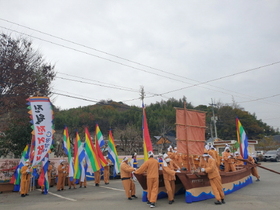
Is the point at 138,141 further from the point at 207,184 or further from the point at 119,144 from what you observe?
the point at 207,184

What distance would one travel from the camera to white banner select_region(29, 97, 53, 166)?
449 inches

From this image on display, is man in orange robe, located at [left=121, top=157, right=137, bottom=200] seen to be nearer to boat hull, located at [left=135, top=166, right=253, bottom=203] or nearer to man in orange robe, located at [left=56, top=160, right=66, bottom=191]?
boat hull, located at [left=135, top=166, right=253, bottom=203]

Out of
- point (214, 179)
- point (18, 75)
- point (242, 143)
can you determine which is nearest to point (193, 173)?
point (214, 179)

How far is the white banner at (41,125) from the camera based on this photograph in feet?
37.4

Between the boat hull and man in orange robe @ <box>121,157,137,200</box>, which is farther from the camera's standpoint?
man in orange robe @ <box>121,157,137,200</box>

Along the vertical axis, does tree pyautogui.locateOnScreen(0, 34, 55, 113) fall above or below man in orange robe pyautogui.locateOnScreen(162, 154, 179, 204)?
above

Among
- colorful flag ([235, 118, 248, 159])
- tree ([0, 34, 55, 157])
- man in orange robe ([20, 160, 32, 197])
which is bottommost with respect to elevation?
man in orange robe ([20, 160, 32, 197])

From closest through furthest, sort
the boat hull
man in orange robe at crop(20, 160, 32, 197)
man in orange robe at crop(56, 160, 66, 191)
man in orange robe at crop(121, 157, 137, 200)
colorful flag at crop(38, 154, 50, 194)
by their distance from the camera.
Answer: the boat hull < man in orange robe at crop(121, 157, 137, 200) < man in orange robe at crop(20, 160, 32, 197) < colorful flag at crop(38, 154, 50, 194) < man in orange robe at crop(56, 160, 66, 191)

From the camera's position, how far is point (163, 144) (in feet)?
110

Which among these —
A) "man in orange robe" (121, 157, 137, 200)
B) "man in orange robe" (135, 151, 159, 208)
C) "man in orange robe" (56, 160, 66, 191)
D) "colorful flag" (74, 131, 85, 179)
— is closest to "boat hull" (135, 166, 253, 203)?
"man in orange robe" (135, 151, 159, 208)

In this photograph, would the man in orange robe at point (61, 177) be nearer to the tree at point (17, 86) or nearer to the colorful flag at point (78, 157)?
the colorful flag at point (78, 157)

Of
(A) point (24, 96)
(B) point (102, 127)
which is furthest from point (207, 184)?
(B) point (102, 127)

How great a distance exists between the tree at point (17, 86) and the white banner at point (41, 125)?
11.5 ft

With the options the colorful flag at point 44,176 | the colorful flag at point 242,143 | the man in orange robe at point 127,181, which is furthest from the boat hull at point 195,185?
the colorful flag at point 44,176
